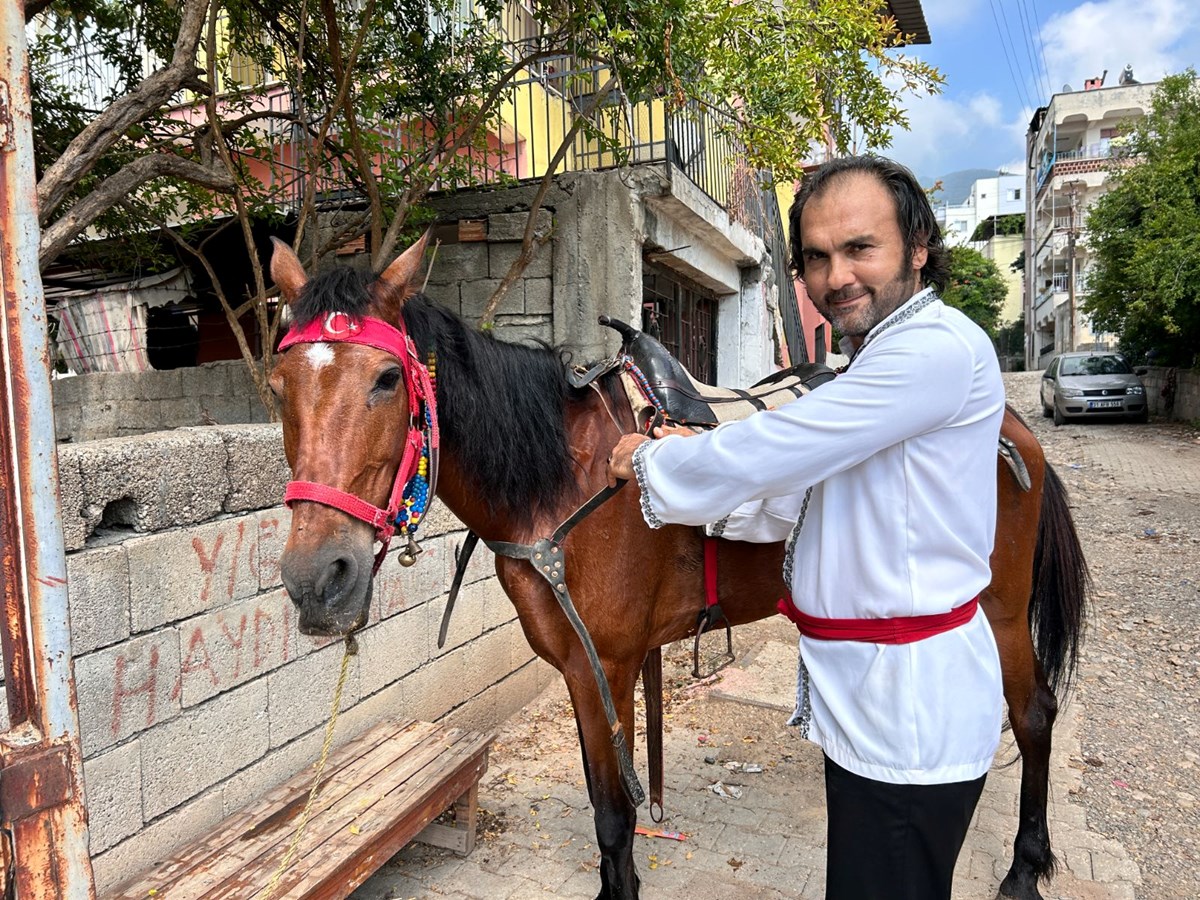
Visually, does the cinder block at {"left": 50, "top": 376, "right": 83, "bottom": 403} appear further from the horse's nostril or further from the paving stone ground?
the horse's nostril

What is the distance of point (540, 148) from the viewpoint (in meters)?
7.43

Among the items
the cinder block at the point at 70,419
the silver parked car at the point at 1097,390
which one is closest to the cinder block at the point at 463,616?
the cinder block at the point at 70,419

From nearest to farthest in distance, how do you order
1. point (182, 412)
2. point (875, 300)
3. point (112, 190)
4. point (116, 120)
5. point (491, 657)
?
point (875, 300) < point (116, 120) < point (112, 190) < point (491, 657) < point (182, 412)

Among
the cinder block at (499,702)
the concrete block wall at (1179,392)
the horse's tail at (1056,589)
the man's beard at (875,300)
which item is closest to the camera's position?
the man's beard at (875,300)

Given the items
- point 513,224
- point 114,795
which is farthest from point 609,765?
point 513,224

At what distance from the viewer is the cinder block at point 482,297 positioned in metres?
5.52

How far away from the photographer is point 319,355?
166 cm

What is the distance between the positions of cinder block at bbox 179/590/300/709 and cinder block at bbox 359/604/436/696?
42 cm

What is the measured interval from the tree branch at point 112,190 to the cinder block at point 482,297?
2059 millimetres

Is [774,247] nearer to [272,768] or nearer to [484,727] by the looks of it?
[484,727]

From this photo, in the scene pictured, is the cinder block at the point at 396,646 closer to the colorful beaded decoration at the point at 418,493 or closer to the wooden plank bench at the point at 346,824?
the wooden plank bench at the point at 346,824

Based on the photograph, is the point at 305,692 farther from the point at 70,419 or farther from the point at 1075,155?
the point at 1075,155

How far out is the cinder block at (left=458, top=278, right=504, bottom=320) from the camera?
552cm

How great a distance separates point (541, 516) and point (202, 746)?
1490 millimetres
